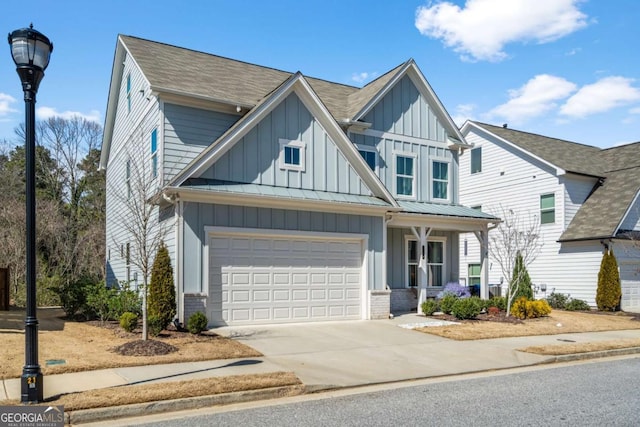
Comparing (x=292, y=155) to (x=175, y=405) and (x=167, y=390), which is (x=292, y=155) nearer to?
(x=167, y=390)

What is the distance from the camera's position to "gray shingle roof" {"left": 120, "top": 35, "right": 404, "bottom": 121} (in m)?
17.2

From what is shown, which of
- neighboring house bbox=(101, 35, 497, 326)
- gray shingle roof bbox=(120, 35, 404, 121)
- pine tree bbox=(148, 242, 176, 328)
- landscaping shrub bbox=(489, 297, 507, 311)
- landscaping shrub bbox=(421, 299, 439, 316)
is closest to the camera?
pine tree bbox=(148, 242, 176, 328)

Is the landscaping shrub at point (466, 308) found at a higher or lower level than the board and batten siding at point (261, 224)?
lower

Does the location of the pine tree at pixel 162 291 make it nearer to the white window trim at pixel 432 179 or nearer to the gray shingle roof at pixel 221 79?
the gray shingle roof at pixel 221 79

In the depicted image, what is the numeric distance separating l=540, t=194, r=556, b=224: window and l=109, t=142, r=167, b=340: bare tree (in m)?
18.3

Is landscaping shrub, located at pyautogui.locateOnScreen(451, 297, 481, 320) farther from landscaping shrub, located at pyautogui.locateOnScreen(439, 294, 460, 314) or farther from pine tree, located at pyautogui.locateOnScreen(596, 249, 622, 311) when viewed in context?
pine tree, located at pyautogui.locateOnScreen(596, 249, 622, 311)

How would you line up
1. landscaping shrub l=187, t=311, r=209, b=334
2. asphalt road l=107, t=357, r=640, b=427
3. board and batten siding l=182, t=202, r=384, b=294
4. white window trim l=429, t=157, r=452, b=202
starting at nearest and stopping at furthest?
asphalt road l=107, t=357, r=640, b=427 < landscaping shrub l=187, t=311, r=209, b=334 < board and batten siding l=182, t=202, r=384, b=294 < white window trim l=429, t=157, r=452, b=202

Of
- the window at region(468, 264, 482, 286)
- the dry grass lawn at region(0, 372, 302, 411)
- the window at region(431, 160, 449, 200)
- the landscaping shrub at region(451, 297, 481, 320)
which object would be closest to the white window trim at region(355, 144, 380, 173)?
the window at region(431, 160, 449, 200)

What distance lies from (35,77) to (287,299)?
982cm

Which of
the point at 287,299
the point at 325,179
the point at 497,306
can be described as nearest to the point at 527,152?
the point at 497,306

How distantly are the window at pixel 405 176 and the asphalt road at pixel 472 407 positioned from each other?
11637mm

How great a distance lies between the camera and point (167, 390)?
7.93 m

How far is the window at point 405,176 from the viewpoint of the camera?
20938 mm

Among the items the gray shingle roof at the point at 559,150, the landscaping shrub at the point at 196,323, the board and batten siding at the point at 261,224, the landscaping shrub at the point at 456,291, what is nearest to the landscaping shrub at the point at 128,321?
the landscaping shrub at the point at 196,323
